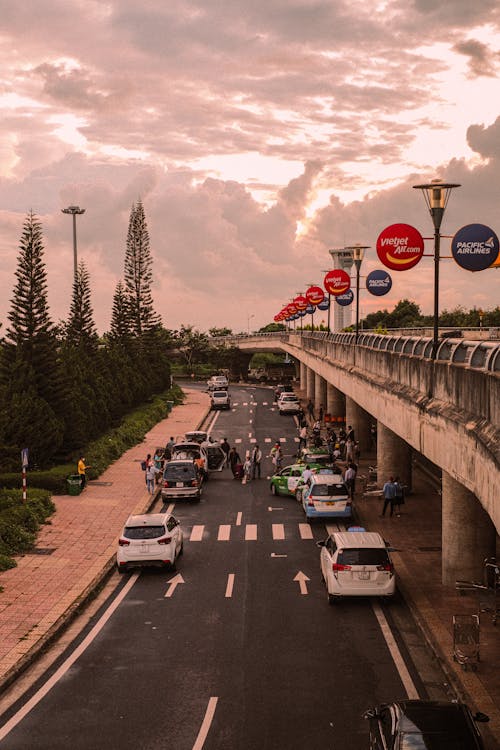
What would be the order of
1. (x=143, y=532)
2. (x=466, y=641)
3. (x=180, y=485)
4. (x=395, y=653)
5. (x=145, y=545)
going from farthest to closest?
(x=180, y=485)
(x=143, y=532)
(x=145, y=545)
(x=395, y=653)
(x=466, y=641)

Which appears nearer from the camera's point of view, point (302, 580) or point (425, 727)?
point (425, 727)

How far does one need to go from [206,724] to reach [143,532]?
9.77m

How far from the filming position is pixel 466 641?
14359 millimetres

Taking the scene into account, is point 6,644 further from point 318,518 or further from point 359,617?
point 318,518

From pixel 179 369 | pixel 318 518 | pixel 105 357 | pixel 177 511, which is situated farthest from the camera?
pixel 179 369

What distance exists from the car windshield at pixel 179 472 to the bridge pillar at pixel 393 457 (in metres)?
7.44

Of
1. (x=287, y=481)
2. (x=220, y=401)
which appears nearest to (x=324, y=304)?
(x=220, y=401)

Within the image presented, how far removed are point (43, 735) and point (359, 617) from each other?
7.89 metres

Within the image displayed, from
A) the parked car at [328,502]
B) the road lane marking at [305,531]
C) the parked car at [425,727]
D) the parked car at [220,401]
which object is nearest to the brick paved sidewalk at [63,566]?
the road lane marking at [305,531]

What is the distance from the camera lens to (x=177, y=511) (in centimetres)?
3075

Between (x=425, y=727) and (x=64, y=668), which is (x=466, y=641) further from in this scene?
(x=64, y=668)

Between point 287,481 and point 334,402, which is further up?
point 334,402

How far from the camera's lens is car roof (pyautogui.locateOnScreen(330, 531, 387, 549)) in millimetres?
18547

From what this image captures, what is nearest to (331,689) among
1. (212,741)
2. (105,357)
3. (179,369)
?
(212,741)
